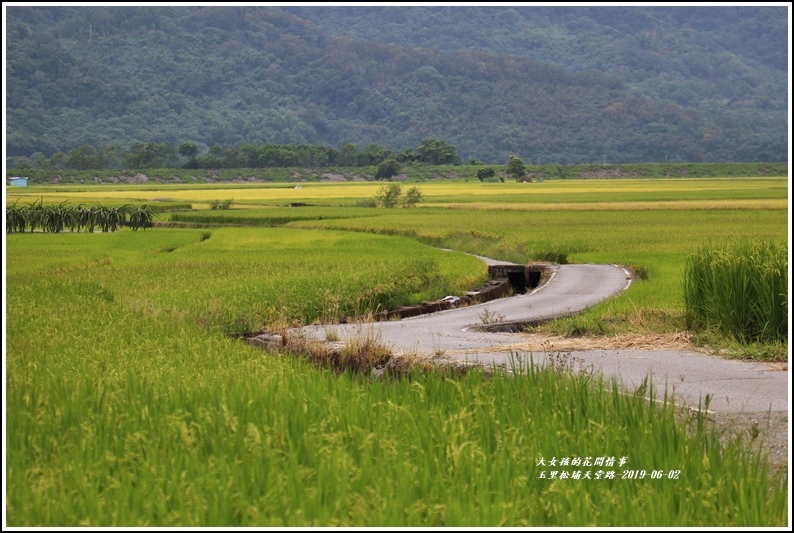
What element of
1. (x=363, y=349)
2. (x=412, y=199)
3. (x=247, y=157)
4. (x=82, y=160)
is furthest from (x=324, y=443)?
(x=247, y=157)

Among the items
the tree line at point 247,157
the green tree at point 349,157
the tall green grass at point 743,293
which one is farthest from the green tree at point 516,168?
the tall green grass at point 743,293

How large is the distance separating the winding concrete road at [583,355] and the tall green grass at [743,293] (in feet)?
5.12

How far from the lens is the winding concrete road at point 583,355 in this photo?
10.2 meters

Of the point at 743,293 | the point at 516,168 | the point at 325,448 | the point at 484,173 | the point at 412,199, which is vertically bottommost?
the point at 484,173

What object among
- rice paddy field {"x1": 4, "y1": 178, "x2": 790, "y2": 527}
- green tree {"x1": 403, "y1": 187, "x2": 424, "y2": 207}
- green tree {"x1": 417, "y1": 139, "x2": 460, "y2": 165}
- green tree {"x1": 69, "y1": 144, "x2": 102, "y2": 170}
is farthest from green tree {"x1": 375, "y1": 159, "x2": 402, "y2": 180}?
rice paddy field {"x1": 4, "y1": 178, "x2": 790, "y2": 527}

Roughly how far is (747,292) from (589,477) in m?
8.12

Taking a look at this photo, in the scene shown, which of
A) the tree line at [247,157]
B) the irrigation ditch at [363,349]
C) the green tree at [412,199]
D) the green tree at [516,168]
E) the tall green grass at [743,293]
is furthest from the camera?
the tree line at [247,157]

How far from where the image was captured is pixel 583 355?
12836 mm

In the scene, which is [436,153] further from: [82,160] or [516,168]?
[82,160]

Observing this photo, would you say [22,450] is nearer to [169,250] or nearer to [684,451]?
[684,451]

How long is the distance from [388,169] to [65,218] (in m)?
111

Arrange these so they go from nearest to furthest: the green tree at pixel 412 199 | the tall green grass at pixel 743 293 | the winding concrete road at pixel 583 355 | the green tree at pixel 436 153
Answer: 1. the winding concrete road at pixel 583 355
2. the tall green grass at pixel 743 293
3. the green tree at pixel 412 199
4. the green tree at pixel 436 153

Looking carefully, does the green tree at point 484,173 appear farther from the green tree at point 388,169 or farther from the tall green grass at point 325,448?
the tall green grass at point 325,448

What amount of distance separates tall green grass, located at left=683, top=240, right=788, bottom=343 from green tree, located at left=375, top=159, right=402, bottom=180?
14221 cm
